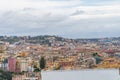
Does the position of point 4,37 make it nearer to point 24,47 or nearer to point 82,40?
point 24,47

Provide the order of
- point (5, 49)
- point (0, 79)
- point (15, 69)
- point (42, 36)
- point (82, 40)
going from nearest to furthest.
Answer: point (0, 79) < point (15, 69) < point (5, 49) < point (42, 36) < point (82, 40)

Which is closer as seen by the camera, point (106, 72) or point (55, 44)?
point (106, 72)

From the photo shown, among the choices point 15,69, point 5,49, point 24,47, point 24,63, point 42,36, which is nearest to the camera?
point 15,69

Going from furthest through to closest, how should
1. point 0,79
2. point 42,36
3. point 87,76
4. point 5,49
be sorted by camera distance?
1. point 42,36
2. point 5,49
3. point 0,79
4. point 87,76

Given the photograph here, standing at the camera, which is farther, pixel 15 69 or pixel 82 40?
pixel 82 40

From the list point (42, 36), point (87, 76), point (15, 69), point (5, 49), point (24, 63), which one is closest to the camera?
point (87, 76)

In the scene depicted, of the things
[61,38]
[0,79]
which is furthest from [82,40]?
[0,79]

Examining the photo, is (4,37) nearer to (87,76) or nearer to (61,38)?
(61,38)

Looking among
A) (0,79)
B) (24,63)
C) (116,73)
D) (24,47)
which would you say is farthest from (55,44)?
(116,73)
